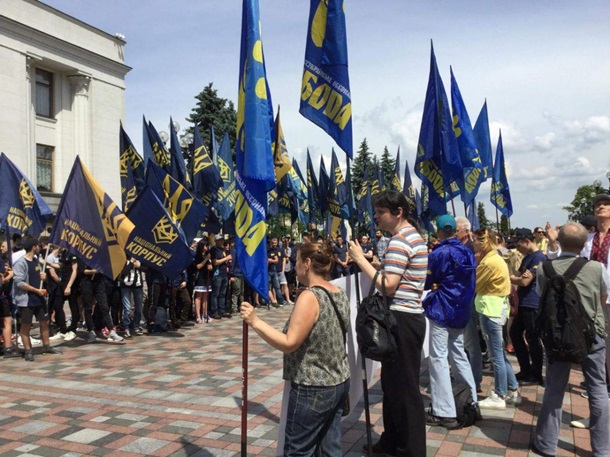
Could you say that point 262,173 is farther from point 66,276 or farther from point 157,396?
point 66,276

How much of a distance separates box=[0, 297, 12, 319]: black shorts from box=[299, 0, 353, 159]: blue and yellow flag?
6705mm

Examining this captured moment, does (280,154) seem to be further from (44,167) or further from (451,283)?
(44,167)

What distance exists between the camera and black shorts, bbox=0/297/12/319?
8984mm

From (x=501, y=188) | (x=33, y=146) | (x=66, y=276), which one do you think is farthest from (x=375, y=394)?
(x=33, y=146)

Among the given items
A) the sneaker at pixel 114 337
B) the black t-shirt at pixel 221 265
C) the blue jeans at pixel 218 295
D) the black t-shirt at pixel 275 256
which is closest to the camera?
the sneaker at pixel 114 337

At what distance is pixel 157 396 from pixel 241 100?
13.7ft

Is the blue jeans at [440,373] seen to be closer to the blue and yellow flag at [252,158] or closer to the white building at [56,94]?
the blue and yellow flag at [252,158]

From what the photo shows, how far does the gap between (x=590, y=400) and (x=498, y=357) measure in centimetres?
144

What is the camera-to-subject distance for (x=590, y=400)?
445cm

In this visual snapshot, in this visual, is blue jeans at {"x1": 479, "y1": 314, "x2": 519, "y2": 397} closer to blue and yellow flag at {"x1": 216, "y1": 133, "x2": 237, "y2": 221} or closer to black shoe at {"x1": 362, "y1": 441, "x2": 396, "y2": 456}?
black shoe at {"x1": 362, "y1": 441, "x2": 396, "y2": 456}

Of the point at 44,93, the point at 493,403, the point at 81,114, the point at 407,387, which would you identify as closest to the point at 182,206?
the point at 493,403

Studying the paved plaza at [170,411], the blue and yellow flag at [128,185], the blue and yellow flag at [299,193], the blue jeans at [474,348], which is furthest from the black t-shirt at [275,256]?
the blue jeans at [474,348]

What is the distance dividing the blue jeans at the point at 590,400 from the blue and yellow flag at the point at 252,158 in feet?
8.22

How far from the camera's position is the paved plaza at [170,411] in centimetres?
490
